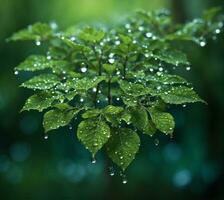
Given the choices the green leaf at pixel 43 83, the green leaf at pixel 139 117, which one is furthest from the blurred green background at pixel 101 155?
the green leaf at pixel 139 117

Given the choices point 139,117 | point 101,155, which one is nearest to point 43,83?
point 139,117

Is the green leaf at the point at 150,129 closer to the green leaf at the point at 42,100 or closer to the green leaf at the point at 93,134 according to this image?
the green leaf at the point at 93,134

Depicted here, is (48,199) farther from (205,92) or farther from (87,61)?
(87,61)

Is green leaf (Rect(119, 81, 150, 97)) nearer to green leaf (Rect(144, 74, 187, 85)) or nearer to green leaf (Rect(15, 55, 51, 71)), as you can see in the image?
green leaf (Rect(144, 74, 187, 85))

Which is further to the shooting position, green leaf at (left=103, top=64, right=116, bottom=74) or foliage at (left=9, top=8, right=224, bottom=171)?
green leaf at (left=103, top=64, right=116, bottom=74)

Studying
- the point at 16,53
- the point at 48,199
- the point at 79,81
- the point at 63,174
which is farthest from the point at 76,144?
the point at 79,81

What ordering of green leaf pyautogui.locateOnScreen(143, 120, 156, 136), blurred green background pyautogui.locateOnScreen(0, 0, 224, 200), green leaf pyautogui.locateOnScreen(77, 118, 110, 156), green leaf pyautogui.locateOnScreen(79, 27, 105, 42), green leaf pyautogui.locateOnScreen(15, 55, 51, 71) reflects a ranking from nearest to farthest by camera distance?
green leaf pyautogui.locateOnScreen(77, 118, 110, 156) < green leaf pyautogui.locateOnScreen(143, 120, 156, 136) < green leaf pyautogui.locateOnScreen(79, 27, 105, 42) < green leaf pyautogui.locateOnScreen(15, 55, 51, 71) < blurred green background pyautogui.locateOnScreen(0, 0, 224, 200)

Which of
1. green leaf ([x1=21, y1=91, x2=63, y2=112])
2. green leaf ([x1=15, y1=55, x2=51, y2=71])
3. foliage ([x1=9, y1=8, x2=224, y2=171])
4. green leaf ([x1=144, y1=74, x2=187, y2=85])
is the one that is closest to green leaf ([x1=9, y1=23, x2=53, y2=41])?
foliage ([x1=9, y1=8, x2=224, y2=171])
